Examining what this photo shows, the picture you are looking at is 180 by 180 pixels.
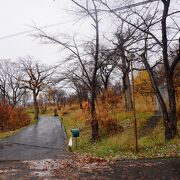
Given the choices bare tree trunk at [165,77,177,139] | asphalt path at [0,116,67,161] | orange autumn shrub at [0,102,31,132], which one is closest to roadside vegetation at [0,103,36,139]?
orange autumn shrub at [0,102,31,132]

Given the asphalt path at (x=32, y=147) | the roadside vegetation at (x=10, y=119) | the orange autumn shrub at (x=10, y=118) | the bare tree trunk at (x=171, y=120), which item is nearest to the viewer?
the bare tree trunk at (x=171, y=120)

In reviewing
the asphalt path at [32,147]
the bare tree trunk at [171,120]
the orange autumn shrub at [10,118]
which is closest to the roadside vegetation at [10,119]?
the orange autumn shrub at [10,118]

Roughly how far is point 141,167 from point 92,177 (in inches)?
77.7

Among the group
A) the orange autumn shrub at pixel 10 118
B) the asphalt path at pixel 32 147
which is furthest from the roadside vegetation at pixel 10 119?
the asphalt path at pixel 32 147

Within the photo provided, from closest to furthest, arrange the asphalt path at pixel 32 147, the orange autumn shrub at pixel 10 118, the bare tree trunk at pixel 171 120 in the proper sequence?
1. the bare tree trunk at pixel 171 120
2. the asphalt path at pixel 32 147
3. the orange autumn shrub at pixel 10 118

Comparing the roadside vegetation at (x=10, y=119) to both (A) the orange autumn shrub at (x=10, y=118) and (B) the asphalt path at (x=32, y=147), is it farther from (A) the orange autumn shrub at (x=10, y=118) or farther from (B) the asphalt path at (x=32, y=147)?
(B) the asphalt path at (x=32, y=147)

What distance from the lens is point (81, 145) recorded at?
22828mm

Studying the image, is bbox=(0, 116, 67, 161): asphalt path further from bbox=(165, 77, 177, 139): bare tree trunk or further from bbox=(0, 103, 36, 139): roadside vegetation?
bbox=(0, 103, 36, 139): roadside vegetation

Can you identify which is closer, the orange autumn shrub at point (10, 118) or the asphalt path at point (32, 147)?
the asphalt path at point (32, 147)

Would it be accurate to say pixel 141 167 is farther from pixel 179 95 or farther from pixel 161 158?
pixel 179 95

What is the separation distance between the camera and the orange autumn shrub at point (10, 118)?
162 ft

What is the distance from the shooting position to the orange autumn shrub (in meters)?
49.4

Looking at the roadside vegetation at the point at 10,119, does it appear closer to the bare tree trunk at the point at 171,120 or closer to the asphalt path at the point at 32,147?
the asphalt path at the point at 32,147

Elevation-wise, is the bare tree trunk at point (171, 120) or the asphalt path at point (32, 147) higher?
the bare tree trunk at point (171, 120)
